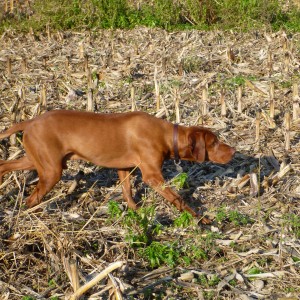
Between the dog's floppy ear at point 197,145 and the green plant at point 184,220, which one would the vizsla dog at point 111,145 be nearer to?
the dog's floppy ear at point 197,145

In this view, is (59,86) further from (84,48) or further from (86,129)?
(86,129)

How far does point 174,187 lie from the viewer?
25.6 ft

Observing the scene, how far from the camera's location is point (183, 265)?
6.25 metres

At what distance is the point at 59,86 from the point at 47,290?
5.88 meters

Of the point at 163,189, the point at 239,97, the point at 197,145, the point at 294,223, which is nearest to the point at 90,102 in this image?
the point at 239,97

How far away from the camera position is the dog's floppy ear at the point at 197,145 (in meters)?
7.43

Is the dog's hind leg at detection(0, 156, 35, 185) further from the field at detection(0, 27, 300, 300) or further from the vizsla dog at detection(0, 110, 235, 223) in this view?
the field at detection(0, 27, 300, 300)

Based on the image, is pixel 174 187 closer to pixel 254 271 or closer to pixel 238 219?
pixel 238 219

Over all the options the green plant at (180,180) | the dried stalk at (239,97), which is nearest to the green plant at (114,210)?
the green plant at (180,180)

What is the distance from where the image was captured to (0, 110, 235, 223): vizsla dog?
716 centimetres

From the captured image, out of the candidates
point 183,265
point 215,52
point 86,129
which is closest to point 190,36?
point 215,52

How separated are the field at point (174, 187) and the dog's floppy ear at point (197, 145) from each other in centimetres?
37

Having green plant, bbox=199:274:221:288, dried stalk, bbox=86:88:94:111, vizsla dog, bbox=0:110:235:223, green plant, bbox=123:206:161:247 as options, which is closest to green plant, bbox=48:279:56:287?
green plant, bbox=123:206:161:247

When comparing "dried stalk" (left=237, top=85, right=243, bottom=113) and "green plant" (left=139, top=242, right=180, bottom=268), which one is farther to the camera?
"dried stalk" (left=237, top=85, right=243, bottom=113)
